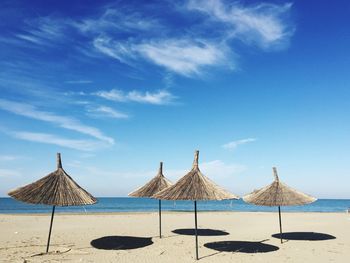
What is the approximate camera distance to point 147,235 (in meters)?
15.9

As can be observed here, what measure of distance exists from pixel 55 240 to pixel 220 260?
273 inches

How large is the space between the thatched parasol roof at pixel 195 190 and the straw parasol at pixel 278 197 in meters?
2.28

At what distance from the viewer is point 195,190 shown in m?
11.0

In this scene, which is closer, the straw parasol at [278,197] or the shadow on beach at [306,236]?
the straw parasol at [278,197]

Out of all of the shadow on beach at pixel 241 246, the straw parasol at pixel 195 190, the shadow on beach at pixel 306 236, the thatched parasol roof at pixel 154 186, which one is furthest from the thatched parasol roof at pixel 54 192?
the shadow on beach at pixel 306 236

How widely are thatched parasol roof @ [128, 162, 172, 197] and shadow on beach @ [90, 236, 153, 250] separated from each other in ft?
5.86

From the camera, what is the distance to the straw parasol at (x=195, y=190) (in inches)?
426

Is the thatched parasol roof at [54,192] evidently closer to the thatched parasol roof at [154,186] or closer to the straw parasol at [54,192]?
the straw parasol at [54,192]

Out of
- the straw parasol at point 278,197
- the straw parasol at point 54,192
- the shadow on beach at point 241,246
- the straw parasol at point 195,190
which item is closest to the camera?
the straw parasol at point 54,192

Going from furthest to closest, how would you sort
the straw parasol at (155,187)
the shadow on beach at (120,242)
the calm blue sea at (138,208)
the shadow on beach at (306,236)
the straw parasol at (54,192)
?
the calm blue sea at (138,208)
the shadow on beach at (306,236)
the straw parasol at (155,187)
the shadow on beach at (120,242)
the straw parasol at (54,192)

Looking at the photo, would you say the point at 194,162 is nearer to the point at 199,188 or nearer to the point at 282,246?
the point at 199,188

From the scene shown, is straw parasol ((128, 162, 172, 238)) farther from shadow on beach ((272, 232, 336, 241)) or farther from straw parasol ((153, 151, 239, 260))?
shadow on beach ((272, 232, 336, 241))

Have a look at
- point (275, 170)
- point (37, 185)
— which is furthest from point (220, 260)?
point (37, 185)

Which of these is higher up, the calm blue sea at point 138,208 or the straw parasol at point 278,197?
the straw parasol at point 278,197
